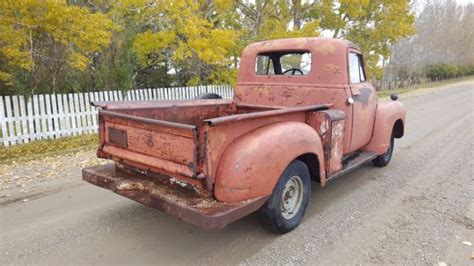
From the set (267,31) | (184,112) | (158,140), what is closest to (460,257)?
(158,140)

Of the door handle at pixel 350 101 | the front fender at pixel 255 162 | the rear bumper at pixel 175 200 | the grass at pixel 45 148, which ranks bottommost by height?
the grass at pixel 45 148

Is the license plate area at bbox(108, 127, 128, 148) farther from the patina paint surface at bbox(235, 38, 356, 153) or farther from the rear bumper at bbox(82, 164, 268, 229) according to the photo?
the patina paint surface at bbox(235, 38, 356, 153)

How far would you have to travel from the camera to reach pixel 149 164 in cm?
341

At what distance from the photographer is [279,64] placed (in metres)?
5.51

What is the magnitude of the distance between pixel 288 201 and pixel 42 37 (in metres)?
7.87

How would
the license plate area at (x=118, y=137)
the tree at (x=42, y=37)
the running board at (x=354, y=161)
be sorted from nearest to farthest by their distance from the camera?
the license plate area at (x=118, y=137), the running board at (x=354, y=161), the tree at (x=42, y=37)

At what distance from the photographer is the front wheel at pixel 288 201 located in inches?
135

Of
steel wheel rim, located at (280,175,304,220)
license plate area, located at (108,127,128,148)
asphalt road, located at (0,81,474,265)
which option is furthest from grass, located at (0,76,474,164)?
steel wheel rim, located at (280,175,304,220)

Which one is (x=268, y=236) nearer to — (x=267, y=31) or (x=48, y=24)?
(x=48, y=24)

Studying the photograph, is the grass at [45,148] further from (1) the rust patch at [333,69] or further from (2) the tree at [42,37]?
(1) the rust patch at [333,69]

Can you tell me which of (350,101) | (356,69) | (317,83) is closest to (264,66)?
(317,83)

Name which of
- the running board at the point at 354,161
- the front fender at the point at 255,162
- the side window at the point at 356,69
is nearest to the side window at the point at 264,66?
the side window at the point at 356,69

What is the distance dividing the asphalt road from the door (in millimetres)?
713

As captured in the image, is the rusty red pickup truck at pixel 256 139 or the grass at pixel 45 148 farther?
the grass at pixel 45 148
